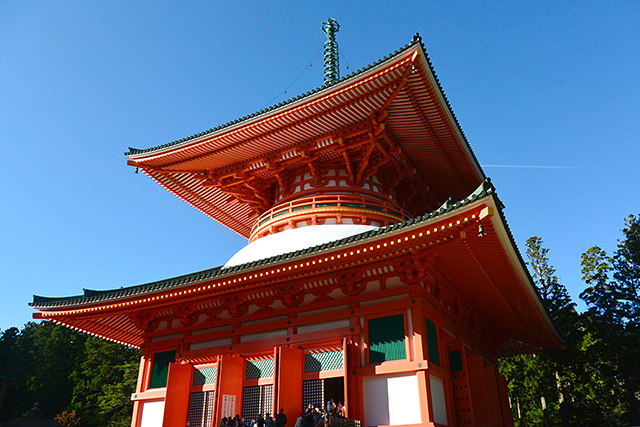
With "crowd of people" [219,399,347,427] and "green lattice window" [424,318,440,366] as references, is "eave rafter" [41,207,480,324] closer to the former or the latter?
"green lattice window" [424,318,440,366]

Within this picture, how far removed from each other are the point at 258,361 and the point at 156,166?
8.88 metres

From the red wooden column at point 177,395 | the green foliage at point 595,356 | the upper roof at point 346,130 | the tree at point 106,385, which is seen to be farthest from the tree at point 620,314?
the tree at point 106,385

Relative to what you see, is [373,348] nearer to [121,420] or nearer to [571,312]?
[571,312]

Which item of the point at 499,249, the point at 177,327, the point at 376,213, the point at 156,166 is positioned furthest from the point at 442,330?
the point at 156,166

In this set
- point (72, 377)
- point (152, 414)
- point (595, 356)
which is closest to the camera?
point (152, 414)

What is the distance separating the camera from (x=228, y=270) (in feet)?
37.7

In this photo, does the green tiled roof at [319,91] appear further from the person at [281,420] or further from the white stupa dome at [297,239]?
the person at [281,420]

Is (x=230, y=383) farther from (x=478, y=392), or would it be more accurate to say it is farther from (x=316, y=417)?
(x=478, y=392)

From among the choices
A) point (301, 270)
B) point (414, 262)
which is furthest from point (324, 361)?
point (414, 262)

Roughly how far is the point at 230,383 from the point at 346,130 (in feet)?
26.7

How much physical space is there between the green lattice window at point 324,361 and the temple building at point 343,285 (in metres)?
0.03

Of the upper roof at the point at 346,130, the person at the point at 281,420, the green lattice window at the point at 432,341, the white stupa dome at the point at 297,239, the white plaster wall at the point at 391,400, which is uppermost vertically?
the upper roof at the point at 346,130

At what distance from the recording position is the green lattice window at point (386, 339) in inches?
407

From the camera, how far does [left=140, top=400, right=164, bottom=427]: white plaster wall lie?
1288 centimetres
